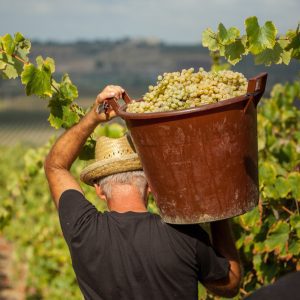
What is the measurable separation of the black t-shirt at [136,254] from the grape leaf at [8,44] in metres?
0.72

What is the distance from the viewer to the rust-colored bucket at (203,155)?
196cm

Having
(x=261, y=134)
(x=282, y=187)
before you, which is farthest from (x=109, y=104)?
(x=261, y=134)

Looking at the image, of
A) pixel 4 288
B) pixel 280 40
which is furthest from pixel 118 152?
pixel 4 288

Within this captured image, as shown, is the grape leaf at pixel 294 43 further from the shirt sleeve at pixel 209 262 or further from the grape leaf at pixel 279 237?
the grape leaf at pixel 279 237

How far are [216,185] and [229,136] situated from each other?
0.57 ft

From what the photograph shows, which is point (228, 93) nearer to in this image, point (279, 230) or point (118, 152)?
point (118, 152)

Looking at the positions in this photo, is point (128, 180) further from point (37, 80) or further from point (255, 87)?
point (255, 87)

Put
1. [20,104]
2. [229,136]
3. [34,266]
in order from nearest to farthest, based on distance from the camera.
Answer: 1. [229,136]
2. [34,266]
3. [20,104]

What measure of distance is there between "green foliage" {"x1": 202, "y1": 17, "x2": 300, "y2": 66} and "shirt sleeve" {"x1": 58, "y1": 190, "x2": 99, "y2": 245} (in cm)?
82

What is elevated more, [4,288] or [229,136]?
[229,136]

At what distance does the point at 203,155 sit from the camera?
199 cm

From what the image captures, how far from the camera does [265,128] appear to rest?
4820mm

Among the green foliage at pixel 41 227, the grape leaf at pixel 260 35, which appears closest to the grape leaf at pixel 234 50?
the grape leaf at pixel 260 35

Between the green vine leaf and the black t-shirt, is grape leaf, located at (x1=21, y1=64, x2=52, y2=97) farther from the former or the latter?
the black t-shirt
